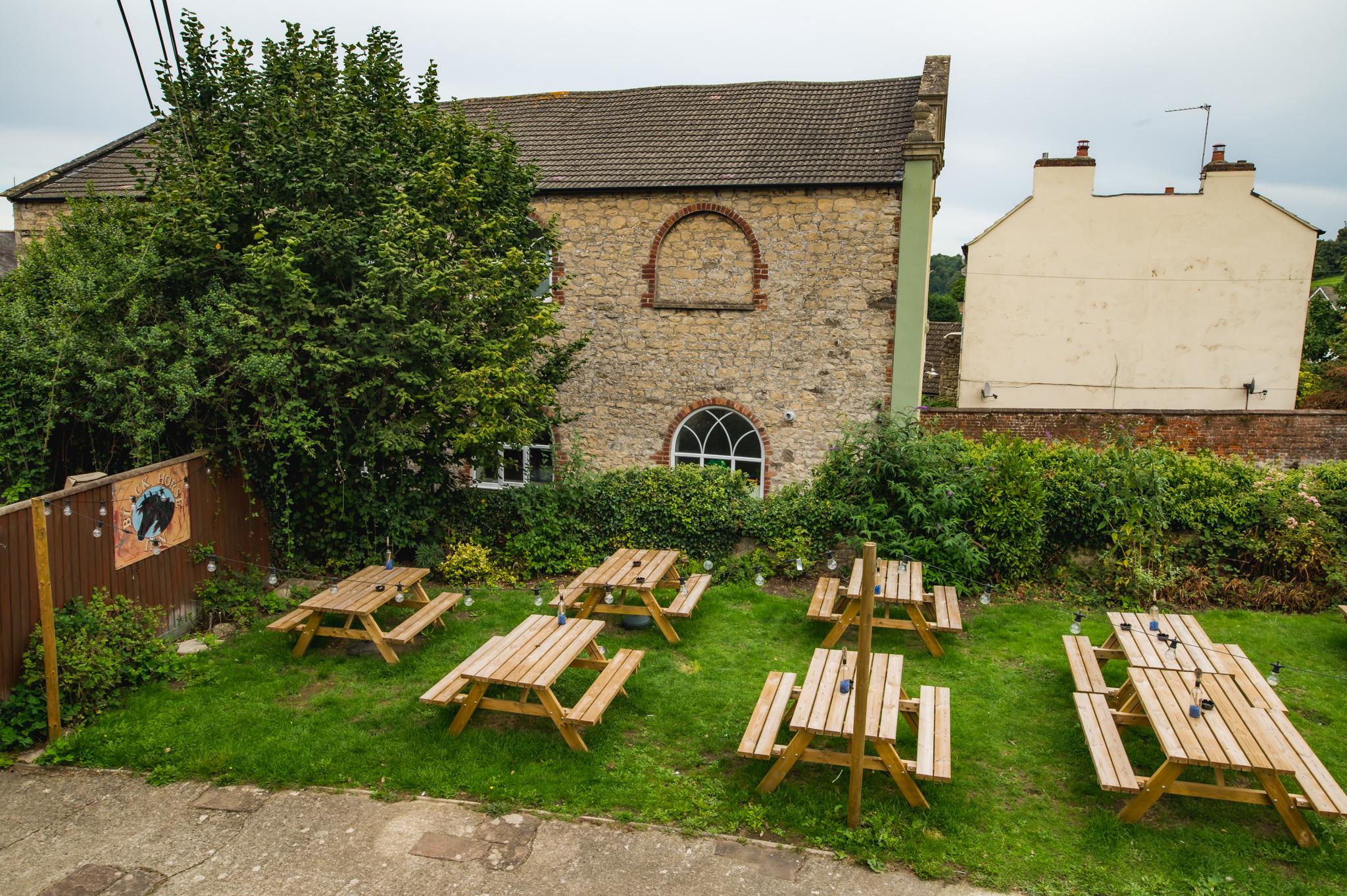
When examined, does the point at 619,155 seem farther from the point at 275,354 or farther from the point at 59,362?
the point at 59,362

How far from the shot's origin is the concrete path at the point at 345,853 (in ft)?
15.7

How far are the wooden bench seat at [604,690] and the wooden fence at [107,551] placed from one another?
4392 mm

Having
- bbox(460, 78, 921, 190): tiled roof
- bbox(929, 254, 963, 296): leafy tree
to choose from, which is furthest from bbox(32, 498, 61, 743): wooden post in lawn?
bbox(929, 254, 963, 296): leafy tree

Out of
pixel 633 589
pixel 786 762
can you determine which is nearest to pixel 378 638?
pixel 633 589

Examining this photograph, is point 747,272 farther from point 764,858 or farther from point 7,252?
point 7,252

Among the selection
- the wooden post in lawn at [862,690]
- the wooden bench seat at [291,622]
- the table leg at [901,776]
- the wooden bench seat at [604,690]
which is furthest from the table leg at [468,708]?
the table leg at [901,776]

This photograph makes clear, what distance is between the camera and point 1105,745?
5500 millimetres

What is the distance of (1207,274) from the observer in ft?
62.3

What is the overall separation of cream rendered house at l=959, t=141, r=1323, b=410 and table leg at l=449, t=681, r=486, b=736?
51.5 ft

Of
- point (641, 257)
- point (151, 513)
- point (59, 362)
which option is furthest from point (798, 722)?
point (641, 257)

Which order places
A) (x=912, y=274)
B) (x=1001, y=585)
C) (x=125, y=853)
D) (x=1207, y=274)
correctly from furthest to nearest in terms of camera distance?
(x=1207, y=274)
(x=912, y=274)
(x=1001, y=585)
(x=125, y=853)

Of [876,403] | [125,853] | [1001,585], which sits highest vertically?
[876,403]

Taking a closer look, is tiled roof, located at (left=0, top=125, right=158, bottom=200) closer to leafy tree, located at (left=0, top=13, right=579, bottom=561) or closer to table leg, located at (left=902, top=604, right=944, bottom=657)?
leafy tree, located at (left=0, top=13, right=579, bottom=561)

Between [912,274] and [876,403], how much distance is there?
6.77 ft
